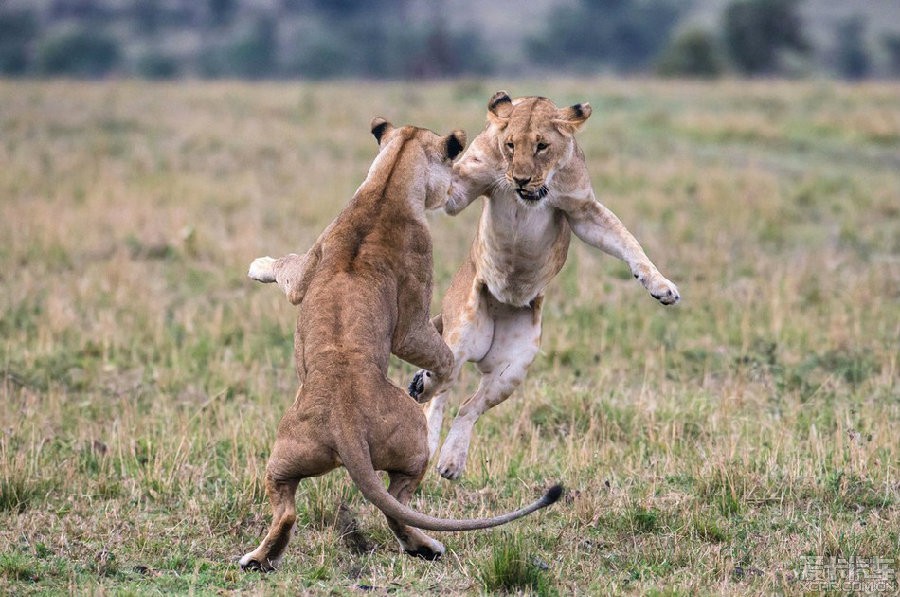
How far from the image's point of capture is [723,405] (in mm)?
6484

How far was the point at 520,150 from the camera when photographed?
5207 mm

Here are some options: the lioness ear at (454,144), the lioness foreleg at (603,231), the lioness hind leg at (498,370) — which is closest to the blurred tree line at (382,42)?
the lioness hind leg at (498,370)

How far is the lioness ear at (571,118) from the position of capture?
540cm

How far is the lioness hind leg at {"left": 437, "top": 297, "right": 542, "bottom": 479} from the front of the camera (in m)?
5.55

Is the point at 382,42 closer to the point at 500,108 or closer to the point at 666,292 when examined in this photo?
the point at 500,108

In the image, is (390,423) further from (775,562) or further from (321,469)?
(775,562)

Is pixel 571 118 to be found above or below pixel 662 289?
above

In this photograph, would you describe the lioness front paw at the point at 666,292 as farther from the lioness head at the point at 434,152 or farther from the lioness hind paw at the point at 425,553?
the lioness hind paw at the point at 425,553

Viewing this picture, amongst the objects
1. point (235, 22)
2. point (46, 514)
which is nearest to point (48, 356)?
point (46, 514)

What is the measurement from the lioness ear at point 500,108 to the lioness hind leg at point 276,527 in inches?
74.7

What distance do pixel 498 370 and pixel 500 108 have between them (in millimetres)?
1182

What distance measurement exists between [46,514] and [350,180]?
10.1m

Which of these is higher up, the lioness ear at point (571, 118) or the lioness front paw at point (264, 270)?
the lioness ear at point (571, 118)

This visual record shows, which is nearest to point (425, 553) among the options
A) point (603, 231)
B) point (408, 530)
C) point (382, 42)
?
point (408, 530)
